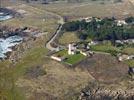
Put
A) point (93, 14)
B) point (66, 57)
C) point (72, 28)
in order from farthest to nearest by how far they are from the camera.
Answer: point (93, 14), point (72, 28), point (66, 57)

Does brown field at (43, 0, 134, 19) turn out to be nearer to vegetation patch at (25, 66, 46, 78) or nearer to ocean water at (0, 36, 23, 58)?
ocean water at (0, 36, 23, 58)

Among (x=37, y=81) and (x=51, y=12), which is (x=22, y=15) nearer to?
(x=51, y=12)

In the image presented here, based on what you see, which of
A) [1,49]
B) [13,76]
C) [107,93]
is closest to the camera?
[107,93]

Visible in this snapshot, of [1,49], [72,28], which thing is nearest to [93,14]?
[72,28]

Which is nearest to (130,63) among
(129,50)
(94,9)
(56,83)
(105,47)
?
(129,50)

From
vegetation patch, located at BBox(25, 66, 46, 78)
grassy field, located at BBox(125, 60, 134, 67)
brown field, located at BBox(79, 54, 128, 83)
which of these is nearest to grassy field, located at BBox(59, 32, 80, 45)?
brown field, located at BBox(79, 54, 128, 83)

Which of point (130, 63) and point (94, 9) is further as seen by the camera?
point (94, 9)

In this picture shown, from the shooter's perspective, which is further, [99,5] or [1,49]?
[99,5]

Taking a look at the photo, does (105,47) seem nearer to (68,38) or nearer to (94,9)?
(68,38)
